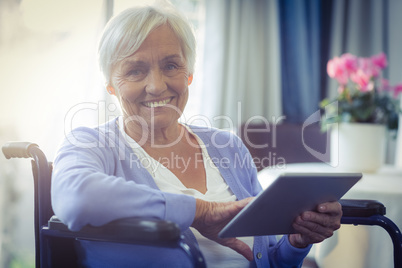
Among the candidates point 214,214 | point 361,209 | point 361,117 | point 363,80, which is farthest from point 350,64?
point 214,214

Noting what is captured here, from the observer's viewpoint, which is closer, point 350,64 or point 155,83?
point 155,83

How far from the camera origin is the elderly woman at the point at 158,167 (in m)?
0.72

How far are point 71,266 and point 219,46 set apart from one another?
76.6 inches

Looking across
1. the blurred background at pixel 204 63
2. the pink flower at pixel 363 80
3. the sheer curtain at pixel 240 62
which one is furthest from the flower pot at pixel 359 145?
the sheer curtain at pixel 240 62

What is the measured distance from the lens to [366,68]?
161 centimetres

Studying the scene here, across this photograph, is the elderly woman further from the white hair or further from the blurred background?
the blurred background

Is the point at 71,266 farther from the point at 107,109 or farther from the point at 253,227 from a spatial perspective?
the point at 107,109

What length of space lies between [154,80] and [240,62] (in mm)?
1840

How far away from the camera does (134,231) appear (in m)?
0.65

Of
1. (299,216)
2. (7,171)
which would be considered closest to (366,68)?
(299,216)

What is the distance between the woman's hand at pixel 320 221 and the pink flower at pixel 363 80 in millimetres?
933

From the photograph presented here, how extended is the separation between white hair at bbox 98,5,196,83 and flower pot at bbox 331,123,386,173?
0.91 m

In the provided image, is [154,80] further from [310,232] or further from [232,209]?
[310,232]

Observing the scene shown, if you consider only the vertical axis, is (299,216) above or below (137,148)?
below
